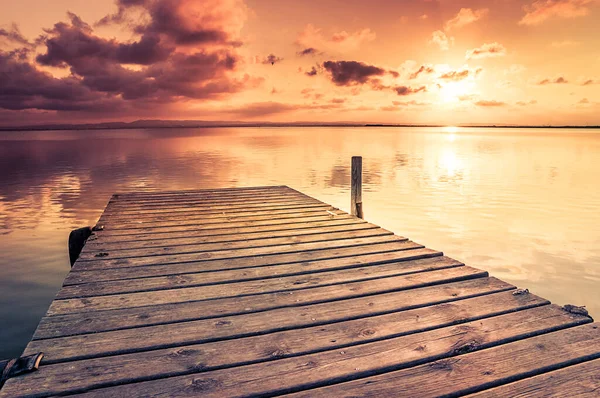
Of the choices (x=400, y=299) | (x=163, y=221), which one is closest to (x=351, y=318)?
(x=400, y=299)

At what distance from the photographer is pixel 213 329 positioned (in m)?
2.92

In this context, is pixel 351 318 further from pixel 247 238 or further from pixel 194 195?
pixel 194 195

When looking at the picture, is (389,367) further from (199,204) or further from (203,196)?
(203,196)

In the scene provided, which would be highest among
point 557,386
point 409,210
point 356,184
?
point 356,184

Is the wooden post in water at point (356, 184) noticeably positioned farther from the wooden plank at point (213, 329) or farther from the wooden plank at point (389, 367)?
the wooden plank at point (389, 367)

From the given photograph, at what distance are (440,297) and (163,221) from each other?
4.85m

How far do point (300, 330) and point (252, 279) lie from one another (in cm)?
116

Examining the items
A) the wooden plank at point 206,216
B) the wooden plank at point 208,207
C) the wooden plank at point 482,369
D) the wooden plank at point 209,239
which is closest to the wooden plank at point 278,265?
the wooden plank at point 209,239

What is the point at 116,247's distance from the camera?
512 centimetres

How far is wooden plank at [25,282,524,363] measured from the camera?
2.63 m

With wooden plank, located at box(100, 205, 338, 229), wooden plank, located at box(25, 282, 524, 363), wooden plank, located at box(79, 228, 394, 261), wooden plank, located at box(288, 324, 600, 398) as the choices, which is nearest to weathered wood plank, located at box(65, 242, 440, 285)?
wooden plank, located at box(79, 228, 394, 261)

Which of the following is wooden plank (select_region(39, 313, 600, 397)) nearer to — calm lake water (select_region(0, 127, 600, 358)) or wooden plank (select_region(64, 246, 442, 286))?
wooden plank (select_region(64, 246, 442, 286))

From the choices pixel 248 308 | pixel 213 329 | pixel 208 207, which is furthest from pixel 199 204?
pixel 213 329

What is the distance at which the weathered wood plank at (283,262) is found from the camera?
4059 millimetres
